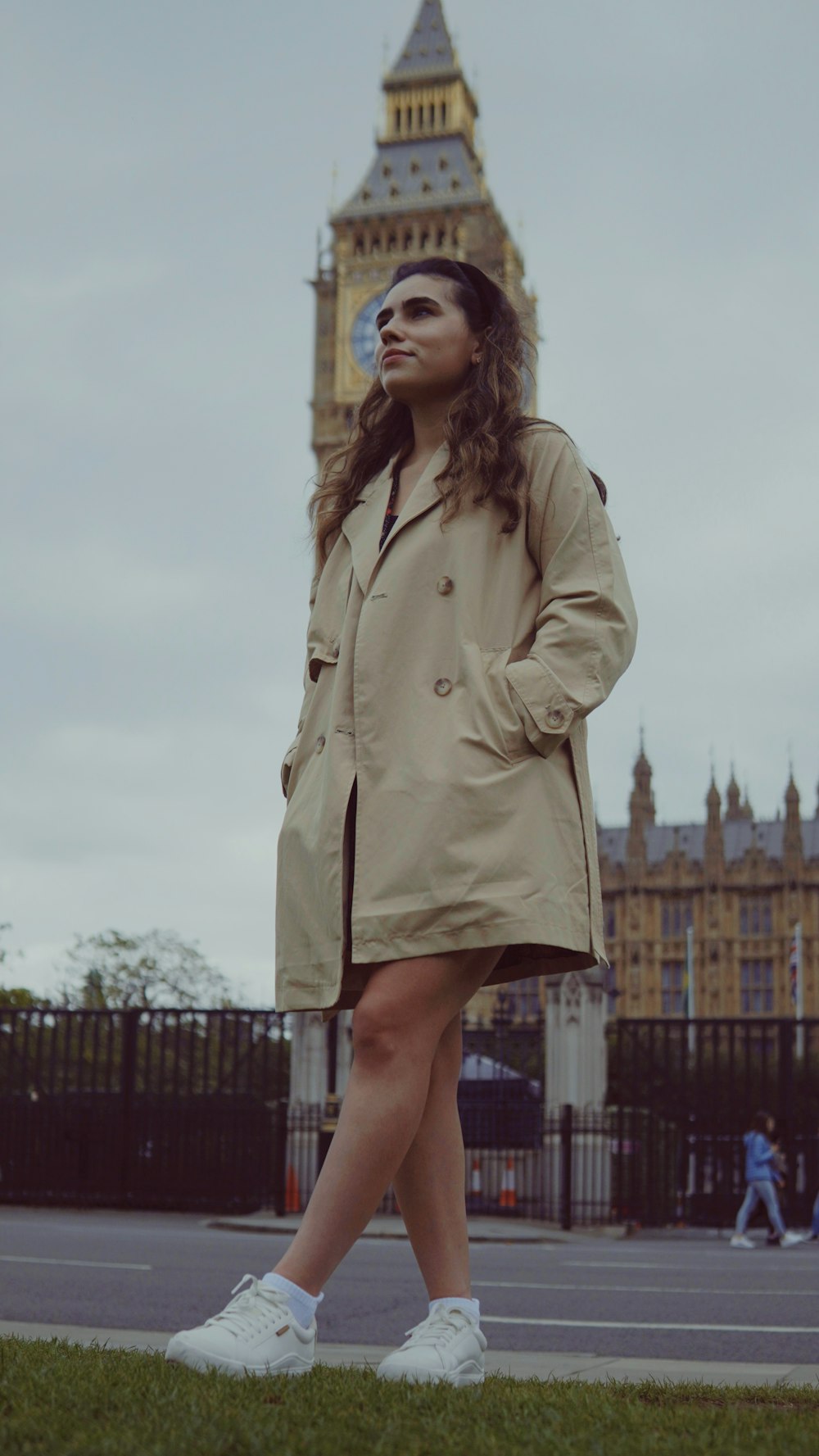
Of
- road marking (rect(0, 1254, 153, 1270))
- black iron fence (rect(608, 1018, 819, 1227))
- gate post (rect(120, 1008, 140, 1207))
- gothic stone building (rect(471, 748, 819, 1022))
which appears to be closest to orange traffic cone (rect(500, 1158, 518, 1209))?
black iron fence (rect(608, 1018, 819, 1227))

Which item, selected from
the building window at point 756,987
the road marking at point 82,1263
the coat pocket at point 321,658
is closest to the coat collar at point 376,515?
the coat pocket at point 321,658

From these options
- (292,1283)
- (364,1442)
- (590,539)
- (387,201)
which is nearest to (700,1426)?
(364,1442)

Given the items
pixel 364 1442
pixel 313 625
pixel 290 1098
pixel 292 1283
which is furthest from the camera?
pixel 290 1098

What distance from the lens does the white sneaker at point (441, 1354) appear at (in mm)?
2607

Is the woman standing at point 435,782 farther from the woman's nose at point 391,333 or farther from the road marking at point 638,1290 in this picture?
the road marking at point 638,1290

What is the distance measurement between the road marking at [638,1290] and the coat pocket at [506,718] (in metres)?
4.51

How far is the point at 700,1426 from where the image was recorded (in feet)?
7.13

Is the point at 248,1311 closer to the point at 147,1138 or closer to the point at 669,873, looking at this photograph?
the point at 147,1138

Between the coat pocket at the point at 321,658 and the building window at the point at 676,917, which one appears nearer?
the coat pocket at the point at 321,658

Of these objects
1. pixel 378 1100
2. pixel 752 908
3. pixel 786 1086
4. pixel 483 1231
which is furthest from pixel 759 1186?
pixel 752 908

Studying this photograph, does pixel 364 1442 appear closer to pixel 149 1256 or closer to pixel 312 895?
pixel 312 895

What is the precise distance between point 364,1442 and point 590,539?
1.69 meters

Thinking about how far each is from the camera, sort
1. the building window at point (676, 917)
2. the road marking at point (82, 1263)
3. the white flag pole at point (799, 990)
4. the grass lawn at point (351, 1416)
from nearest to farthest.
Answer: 1. the grass lawn at point (351, 1416)
2. the road marking at point (82, 1263)
3. the white flag pole at point (799, 990)
4. the building window at point (676, 917)

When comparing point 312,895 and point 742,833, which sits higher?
point 742,833
